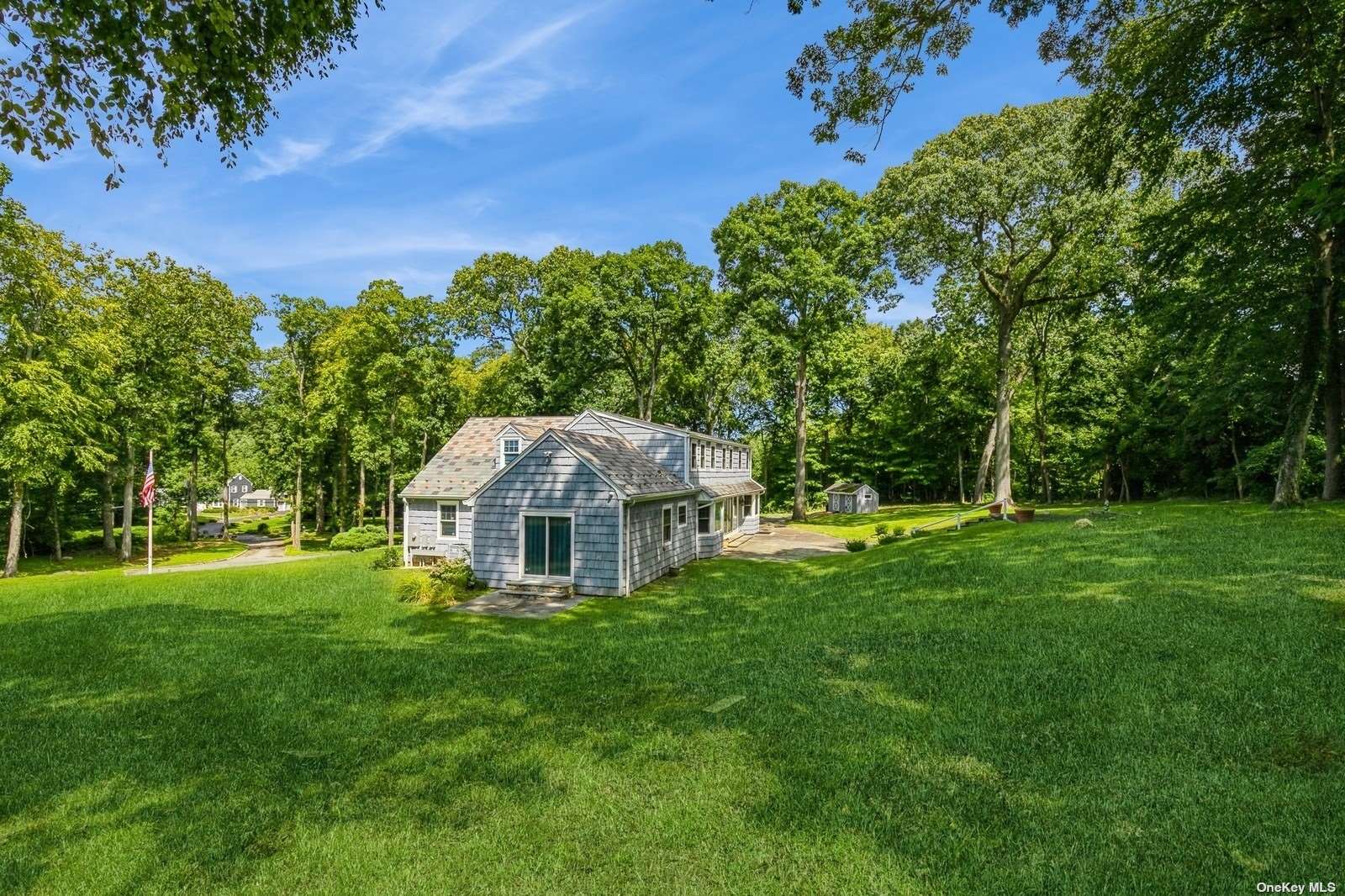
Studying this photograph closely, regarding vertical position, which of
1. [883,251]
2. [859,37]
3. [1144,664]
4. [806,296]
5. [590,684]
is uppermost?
[883,251]

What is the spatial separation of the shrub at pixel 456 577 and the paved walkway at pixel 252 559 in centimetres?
1065

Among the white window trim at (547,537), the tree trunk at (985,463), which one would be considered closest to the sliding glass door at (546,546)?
the white window trim at (547,537)

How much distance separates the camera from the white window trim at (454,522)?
20.5 m

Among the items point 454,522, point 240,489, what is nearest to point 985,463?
point 454,522

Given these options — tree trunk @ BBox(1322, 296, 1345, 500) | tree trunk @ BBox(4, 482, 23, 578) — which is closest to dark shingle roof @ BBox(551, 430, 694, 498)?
tree trunk @ BBox(1322, 296, 1345, 500)

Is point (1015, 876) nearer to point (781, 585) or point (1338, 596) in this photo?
point (1338, 596)

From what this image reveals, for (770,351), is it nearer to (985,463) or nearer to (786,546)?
(786,546)

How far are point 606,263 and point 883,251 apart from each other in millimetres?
15016

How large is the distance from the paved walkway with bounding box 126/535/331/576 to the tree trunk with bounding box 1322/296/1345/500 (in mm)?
34529

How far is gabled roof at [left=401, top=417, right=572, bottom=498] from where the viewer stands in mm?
20844

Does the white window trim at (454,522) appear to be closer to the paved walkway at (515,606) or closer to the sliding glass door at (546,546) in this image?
the sliding glass door at (546,546)

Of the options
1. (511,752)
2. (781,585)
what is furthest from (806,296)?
(511,752)

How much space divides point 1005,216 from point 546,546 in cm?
2224

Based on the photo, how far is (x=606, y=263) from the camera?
108ft
